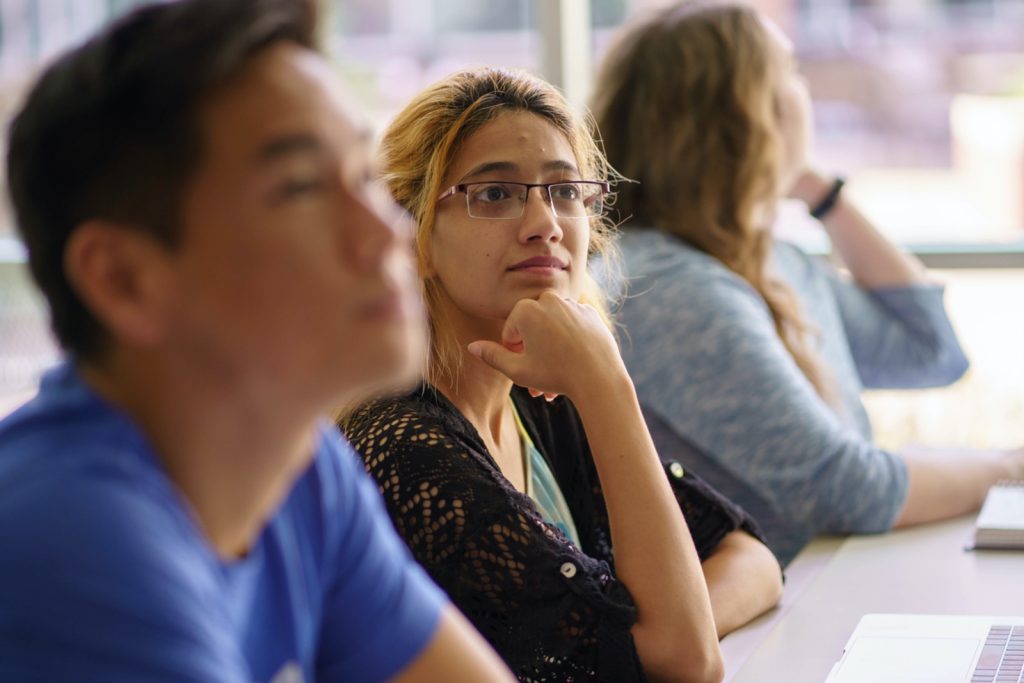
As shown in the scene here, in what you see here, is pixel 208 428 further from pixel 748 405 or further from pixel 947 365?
pixel 947 365

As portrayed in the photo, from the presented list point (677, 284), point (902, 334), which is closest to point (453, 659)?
point (677, 284)

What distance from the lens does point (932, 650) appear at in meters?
1.33

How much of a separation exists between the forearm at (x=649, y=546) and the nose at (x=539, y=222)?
184mm

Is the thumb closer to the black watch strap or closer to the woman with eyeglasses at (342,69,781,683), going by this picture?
the woman with eyeglasses at (342,69,781,683)

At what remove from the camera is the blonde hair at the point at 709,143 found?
2.22m

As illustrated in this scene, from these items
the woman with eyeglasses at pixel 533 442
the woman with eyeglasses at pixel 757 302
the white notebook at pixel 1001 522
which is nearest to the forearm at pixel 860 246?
the woman with eyeglasses at pixel 757 302

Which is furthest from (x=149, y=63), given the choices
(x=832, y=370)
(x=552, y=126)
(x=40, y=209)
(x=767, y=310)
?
(x=832, y=370)

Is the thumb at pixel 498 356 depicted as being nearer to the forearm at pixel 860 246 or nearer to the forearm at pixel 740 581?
the forearm at pixel 740 581

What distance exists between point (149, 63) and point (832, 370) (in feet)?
6.12

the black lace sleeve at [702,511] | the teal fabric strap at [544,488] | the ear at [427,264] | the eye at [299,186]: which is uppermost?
the eye at [299,186]

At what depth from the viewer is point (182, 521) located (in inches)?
29.6

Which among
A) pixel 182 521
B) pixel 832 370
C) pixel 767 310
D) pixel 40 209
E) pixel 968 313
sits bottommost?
pixel 968 313

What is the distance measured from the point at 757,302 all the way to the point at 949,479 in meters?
0.41

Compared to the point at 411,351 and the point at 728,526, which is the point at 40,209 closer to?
the point at 411,351
